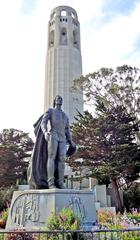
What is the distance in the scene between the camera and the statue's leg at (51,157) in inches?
265

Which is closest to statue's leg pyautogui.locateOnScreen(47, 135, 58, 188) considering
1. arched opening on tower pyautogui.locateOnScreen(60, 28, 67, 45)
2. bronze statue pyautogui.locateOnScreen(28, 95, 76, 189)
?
bronze statue pyautogui.locateOnScreen(28, 95, 76, 189)

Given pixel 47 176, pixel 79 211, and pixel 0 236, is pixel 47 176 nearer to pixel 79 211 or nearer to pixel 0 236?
pixel 79 211

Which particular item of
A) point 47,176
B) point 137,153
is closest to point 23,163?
point 137,153

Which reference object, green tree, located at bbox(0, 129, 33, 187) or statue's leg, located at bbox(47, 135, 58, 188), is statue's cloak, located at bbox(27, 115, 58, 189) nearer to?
statue's leg, located at bbox(47, 135, 58, 188)

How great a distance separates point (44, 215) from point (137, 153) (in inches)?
640

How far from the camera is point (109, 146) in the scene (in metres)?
22.2

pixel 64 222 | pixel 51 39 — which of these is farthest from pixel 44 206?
pixel 51 39

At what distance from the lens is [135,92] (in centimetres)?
2244

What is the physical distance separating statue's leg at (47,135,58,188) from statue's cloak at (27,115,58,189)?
0.23 m

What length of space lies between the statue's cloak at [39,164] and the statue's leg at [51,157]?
23 cm

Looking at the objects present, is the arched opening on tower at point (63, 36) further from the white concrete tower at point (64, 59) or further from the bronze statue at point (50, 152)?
the bronze statue at point (50, 152)

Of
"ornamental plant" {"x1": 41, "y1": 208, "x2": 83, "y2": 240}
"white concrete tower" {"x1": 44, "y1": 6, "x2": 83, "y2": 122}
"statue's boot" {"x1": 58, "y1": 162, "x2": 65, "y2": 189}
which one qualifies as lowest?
"ornamental plant" {"x1": 41, "y1": 208, "x2": 83, "y2": 240}

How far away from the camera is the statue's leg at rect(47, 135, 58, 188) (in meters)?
6.72

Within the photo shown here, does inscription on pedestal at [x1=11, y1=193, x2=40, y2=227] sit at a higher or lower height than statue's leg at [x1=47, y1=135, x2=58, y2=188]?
lower
